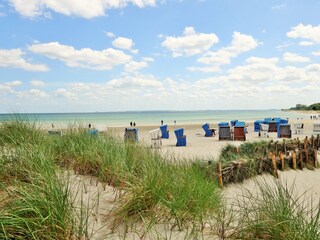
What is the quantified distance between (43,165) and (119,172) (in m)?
1.03

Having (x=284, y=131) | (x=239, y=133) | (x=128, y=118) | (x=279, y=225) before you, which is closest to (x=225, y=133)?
(x=239, y=133)

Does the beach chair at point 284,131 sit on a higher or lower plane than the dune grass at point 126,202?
lower

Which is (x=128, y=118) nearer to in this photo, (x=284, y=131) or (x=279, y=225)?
(x=284, y=131)

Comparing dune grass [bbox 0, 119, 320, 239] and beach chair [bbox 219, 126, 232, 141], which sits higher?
dune grass [bbox 0, 119, 320, 239]

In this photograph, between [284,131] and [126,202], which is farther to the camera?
[284,131]

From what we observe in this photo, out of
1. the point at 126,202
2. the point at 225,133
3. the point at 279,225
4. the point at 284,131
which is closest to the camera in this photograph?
the point at 279,225

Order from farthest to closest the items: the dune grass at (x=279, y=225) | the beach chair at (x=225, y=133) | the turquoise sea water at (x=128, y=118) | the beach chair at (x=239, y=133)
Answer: the beach chair at (x=225, y=133)
the beach chair at (x=239, y=133)
the turquoise sea water at (x=128, y=118)
the dune grass at (x=279, y=225)

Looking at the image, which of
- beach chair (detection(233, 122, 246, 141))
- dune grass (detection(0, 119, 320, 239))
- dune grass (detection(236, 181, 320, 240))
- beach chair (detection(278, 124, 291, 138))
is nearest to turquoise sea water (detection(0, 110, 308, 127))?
dune grass (detection(0, 119, 320, 239))

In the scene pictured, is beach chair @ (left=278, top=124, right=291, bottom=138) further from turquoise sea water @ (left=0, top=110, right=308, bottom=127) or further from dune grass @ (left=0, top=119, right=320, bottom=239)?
dune grass @ (left=0, top=119, right=320, bottom=239)

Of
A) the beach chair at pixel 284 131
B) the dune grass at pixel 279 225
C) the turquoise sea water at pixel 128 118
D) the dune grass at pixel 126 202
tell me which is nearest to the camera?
the dune grass at pixel 126 202

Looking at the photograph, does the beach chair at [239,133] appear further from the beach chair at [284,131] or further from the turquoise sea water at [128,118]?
the turquoise sea water at [128,118]

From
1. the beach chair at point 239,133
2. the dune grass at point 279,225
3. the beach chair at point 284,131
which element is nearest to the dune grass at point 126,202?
the dune grass at point 279,225

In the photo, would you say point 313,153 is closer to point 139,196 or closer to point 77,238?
point 139,196

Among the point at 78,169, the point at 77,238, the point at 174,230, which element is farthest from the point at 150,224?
the point at 78,169
